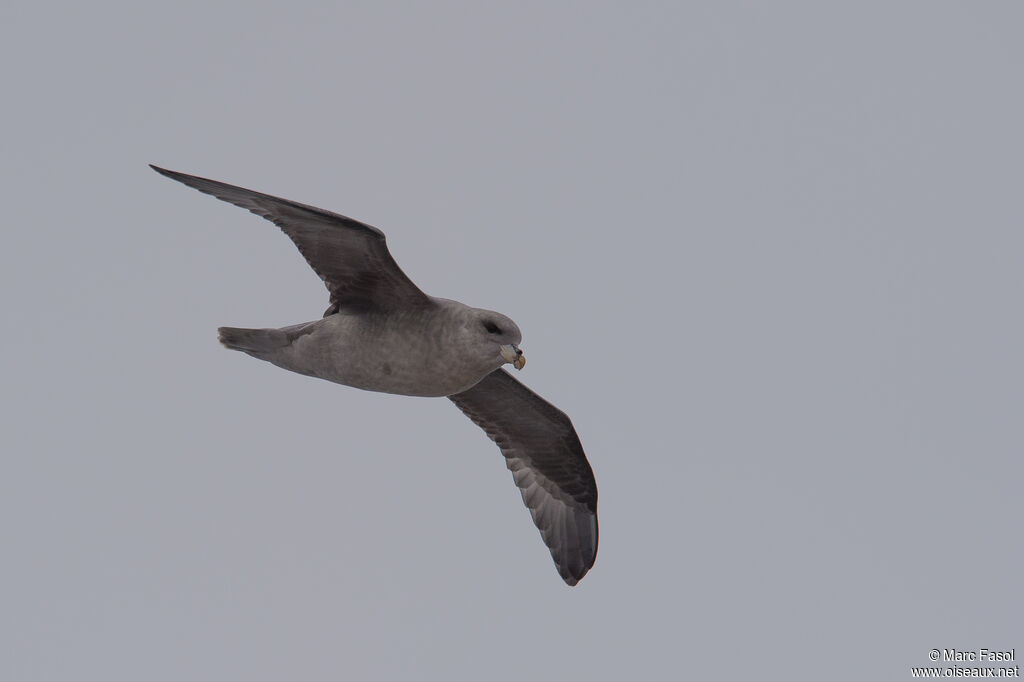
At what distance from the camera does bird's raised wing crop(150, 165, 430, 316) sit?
11.8 m

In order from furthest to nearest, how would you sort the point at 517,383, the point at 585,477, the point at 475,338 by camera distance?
the point at 585,477 < the point at 517,383 < the point at 475,338

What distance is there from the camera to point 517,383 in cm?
1504

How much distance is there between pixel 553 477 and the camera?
16.1 meters

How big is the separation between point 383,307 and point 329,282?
61 centimetres

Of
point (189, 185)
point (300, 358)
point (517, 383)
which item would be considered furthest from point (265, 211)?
point (517, 383)

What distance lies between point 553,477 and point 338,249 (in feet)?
15.9

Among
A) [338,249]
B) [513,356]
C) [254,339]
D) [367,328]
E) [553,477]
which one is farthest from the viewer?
[553,477]

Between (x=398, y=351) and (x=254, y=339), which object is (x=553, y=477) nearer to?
(x=398, y=351)

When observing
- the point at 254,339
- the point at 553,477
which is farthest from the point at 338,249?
the point at 553,477

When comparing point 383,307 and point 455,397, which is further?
point 455,397

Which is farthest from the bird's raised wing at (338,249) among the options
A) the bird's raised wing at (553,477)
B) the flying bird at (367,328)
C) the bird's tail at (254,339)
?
the bird's raised wing at (553,477)

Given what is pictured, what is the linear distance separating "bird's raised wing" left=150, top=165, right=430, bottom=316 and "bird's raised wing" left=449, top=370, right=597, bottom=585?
299 centimetres

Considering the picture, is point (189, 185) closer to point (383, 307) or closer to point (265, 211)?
point (265, 211)

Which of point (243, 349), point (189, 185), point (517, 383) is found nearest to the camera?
point (189, 185)
